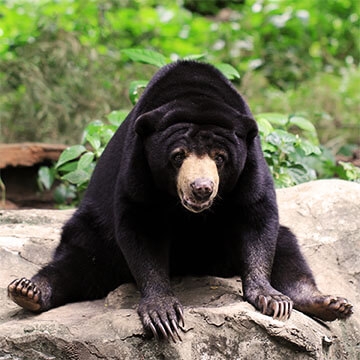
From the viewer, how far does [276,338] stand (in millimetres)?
2965

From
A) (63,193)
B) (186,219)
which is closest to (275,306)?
(186,219)

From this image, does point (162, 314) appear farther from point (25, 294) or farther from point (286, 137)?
point (286, 137)

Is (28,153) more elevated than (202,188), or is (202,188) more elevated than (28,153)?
(202,188)

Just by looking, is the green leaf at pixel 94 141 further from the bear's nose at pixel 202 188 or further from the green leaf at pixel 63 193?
the bear's nose at pixel 202 188

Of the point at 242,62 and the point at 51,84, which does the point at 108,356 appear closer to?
the point at 51,84

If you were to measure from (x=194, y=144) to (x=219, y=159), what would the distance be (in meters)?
0.17

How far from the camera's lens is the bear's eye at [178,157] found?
328 centimetres

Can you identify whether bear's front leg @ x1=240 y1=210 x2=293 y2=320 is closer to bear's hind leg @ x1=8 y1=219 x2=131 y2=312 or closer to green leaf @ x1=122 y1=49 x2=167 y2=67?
bear's hind leg @ x1=8 y1=219 x2=131 y2=312

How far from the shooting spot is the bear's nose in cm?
303

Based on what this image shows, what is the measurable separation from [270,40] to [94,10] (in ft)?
12.2

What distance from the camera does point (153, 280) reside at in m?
3.34

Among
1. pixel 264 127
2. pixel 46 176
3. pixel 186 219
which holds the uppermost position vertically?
pixel 186 219

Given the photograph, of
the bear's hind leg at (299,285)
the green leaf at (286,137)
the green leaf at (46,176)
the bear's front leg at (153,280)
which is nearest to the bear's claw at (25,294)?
the bear's front leg at (153,280)

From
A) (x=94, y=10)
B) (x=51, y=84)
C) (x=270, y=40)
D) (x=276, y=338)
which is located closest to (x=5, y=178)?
(x=51, y=84)
